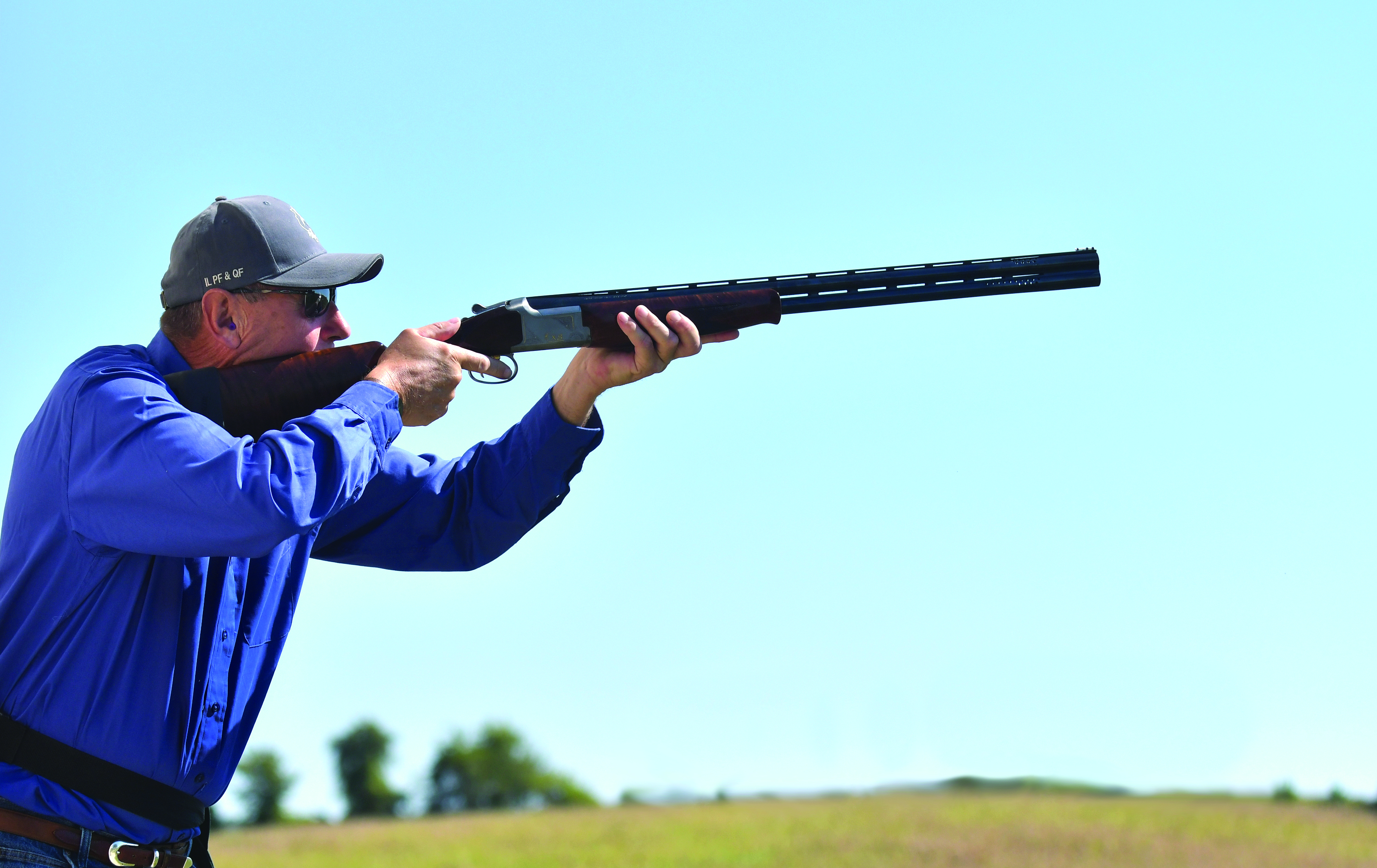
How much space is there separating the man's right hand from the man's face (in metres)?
0.32

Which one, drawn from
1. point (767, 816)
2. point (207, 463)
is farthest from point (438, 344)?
point (767, 816)

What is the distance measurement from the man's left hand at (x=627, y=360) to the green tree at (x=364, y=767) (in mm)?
93147

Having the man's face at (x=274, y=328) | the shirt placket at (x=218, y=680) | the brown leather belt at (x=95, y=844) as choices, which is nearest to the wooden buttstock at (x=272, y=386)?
the man's face at (x=274, y=328)

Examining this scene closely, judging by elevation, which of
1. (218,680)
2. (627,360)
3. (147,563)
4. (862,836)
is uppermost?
(627,360)

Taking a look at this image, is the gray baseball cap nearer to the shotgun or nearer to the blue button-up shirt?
the blue button-up shirt

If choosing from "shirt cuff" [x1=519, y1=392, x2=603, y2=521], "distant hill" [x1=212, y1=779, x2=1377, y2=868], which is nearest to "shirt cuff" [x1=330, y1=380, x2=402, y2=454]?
"shirt cuff" [x1=519, y1=392, x2=603, y2=521]

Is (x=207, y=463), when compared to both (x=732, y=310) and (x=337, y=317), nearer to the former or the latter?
(x=337, y=317)

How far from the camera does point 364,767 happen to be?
9425 cm

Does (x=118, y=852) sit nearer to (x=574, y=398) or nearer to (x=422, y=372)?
(x=422, y=372)

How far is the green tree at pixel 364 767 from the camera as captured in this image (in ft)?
305

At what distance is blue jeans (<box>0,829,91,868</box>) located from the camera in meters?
3.66

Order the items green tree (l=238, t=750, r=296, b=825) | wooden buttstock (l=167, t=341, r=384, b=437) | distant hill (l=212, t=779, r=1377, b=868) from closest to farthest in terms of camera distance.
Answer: wooden buttstock (l=167, t=341, r=384, b=437) → distant hill (l=212, t=779, r=1377, b=868) → green tree (l=238, t=750, r=296, b=825)

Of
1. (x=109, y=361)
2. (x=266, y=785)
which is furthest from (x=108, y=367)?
(x=266, y=785)

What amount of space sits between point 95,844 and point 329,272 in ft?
6.99
